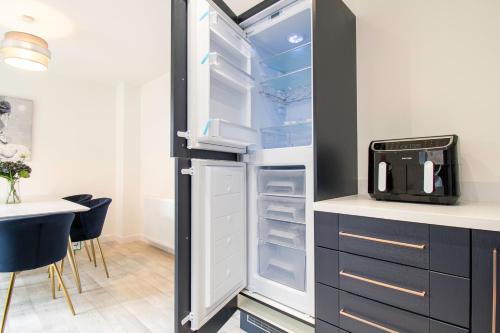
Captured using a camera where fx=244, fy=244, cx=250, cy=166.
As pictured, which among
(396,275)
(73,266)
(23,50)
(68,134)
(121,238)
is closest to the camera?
(396,275)

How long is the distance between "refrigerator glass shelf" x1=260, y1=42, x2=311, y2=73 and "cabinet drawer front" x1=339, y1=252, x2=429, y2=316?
129 centimetres

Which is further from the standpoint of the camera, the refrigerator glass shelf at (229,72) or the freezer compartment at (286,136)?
the freezer compartment at (286,136)

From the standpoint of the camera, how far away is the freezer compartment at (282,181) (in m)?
1.51

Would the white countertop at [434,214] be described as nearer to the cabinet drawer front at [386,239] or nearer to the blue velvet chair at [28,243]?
the cabinet drawer front at [386,239]

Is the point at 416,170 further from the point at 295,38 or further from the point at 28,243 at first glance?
the point at 28,243

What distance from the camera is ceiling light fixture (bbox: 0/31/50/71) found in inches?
75.3

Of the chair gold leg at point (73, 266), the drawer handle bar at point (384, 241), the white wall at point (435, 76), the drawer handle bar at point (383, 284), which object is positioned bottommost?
the chair gold leg at point (73, 266)

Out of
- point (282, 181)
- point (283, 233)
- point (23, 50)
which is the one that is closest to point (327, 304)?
point (283, 233)

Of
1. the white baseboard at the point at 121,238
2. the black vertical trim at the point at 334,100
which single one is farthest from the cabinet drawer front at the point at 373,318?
the white baseboard at the point at 121,238

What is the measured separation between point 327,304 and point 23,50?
2780mm

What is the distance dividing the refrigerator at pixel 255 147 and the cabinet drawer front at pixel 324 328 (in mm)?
185

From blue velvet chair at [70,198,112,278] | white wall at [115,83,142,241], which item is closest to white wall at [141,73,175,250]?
white wall at [115,83,142,241]

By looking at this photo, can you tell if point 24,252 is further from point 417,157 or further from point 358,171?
point 417,157

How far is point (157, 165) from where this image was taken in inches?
140
